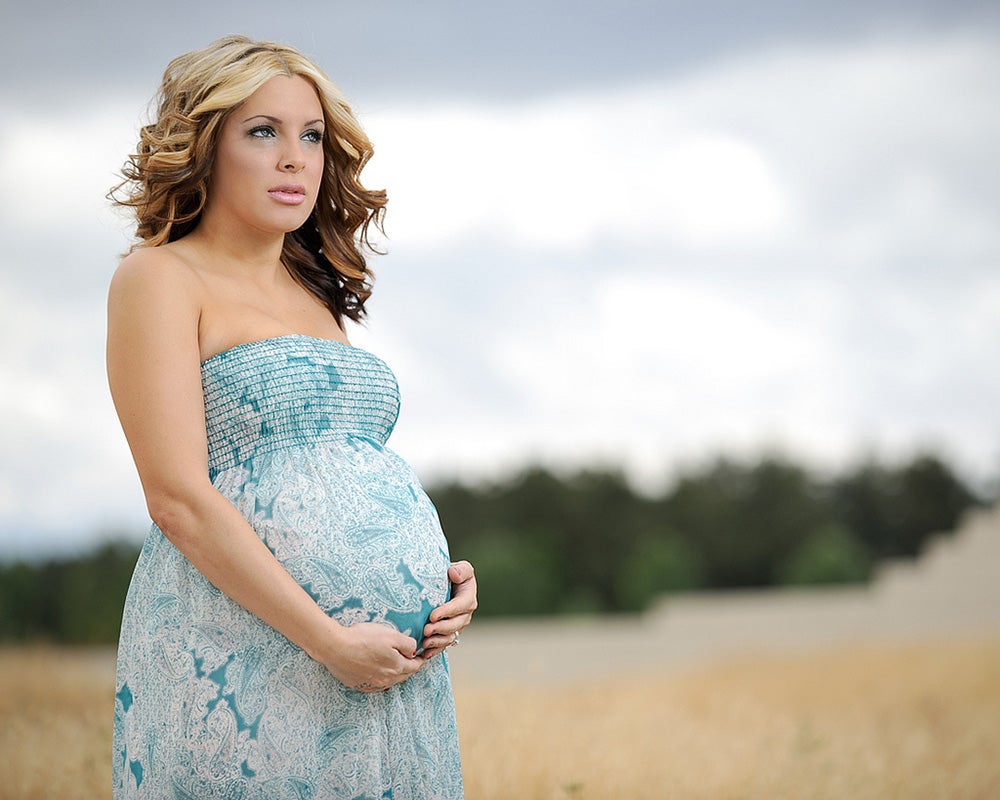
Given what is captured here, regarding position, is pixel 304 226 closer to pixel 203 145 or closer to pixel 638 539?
pixel 203 145

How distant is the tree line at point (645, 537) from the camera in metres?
19.4

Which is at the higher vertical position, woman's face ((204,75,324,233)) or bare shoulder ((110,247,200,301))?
woman's face ((204,75,324,233))

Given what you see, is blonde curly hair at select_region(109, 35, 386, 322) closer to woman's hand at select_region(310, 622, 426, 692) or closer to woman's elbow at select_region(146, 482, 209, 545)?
woman's elbow at select_region(146, 482, 209, 545)

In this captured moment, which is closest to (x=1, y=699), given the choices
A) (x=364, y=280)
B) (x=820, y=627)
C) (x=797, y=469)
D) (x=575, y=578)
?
(x=364, y=280)

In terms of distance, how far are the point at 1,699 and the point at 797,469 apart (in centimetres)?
1924

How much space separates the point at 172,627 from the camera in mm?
2283

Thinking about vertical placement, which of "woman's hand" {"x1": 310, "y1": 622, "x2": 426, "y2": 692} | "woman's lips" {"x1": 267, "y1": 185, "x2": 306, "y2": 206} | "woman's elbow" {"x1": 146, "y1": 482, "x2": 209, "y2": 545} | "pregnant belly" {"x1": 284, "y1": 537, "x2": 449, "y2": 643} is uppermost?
"woman's lips" {"x1": 267, "y1": 185, "x2": 306, "y2": 206}

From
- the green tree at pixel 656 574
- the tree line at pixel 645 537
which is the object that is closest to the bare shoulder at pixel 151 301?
the tree line at pixel 645 537

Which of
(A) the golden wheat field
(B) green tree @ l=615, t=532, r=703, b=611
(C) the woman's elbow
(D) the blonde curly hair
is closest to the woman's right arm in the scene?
(C) the woman's elbow

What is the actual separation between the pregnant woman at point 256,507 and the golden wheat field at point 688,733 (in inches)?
52.4

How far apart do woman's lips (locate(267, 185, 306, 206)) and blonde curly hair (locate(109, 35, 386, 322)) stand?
0.15 metres

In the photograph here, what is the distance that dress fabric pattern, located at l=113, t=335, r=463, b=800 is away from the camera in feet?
7.29

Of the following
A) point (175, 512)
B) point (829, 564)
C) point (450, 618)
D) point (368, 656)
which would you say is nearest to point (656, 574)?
point (829, 564)

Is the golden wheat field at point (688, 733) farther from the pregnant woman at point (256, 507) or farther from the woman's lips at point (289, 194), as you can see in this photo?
the woman's lips at point (289, 194)
